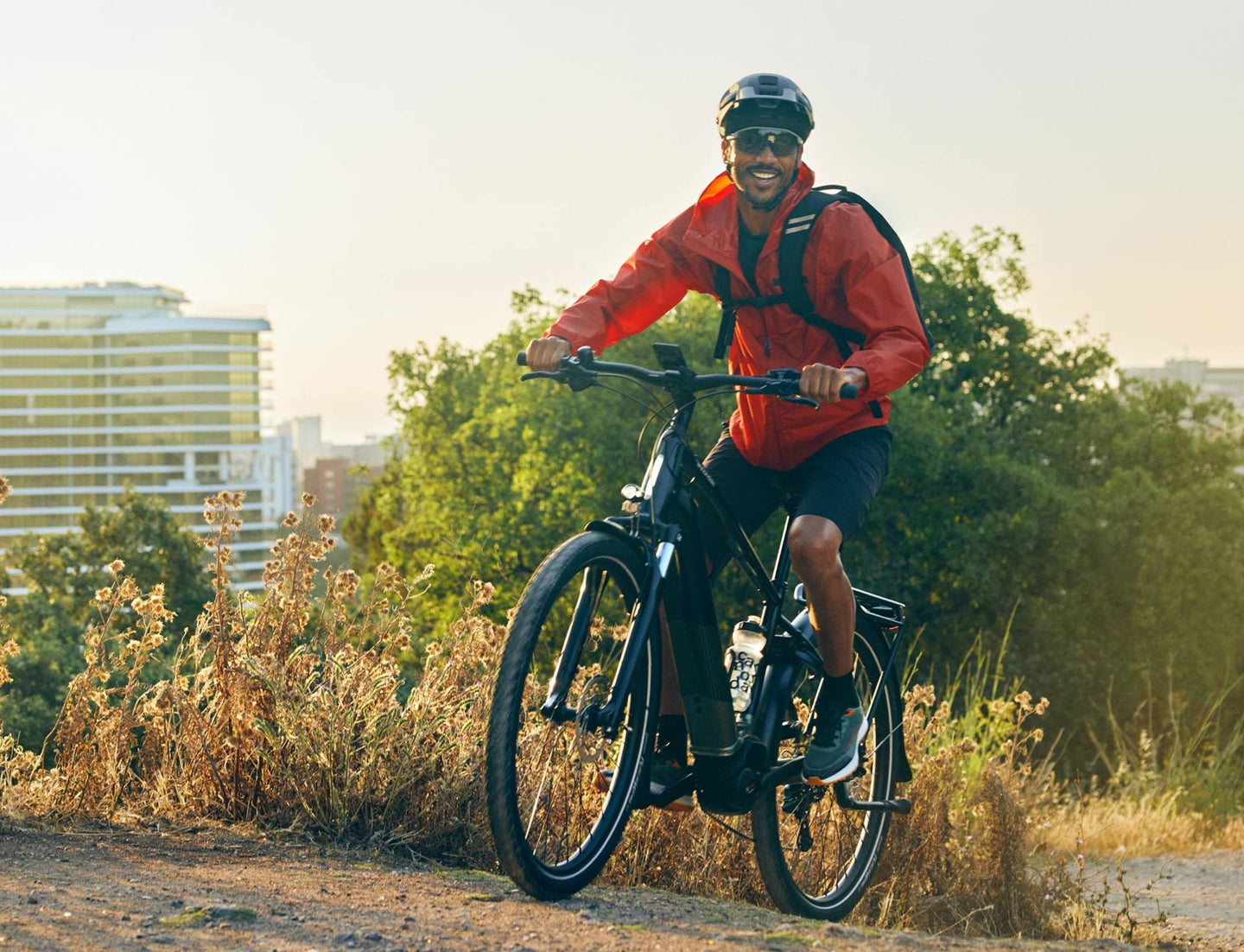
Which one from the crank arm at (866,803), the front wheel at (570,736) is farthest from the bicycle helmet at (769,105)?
the crank arm at (866,803)

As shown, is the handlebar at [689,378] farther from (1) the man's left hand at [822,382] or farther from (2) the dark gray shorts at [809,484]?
(2) the dark gray shorts at [809,484]

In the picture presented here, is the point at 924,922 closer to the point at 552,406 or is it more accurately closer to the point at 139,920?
the point at 139,920

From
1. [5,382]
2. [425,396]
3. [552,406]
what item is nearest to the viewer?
[552,406]

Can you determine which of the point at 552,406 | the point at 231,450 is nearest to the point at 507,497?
the point at 552,406

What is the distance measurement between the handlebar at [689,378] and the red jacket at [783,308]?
0.76ft

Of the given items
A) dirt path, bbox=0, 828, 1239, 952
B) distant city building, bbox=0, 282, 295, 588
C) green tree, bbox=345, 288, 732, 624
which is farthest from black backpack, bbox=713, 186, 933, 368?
distant city building, bbox=0, 282, 295, 588

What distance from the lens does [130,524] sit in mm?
46156

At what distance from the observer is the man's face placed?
380cm

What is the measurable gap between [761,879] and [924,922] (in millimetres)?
931

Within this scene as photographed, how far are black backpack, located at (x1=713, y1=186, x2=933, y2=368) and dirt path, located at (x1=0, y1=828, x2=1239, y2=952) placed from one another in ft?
4.54

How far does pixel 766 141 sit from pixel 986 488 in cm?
3130

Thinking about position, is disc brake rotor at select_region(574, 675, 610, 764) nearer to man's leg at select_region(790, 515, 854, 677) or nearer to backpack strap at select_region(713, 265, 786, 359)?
man's leg at select_region(790, 515, 854, 677)

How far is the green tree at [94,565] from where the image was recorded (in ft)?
125

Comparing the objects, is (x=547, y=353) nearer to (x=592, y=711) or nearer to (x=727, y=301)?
(x=727, y=301)
